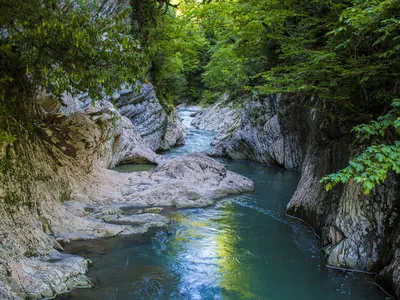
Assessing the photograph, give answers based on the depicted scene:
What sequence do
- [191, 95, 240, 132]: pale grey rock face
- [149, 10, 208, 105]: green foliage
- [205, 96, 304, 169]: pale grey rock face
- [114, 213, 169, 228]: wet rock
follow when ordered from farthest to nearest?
[191, 95, 240, 132]: pale grey rock face < [149, 10, 208, 105]: green foliage < [205, 96, 304, 169]: pale grey rock face < [114, 213, 169, 228]: wet rock

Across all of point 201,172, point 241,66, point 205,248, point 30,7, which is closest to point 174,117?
point 241,66

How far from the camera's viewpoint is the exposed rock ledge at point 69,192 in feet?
19.6

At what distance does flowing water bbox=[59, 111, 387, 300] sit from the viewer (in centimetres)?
634

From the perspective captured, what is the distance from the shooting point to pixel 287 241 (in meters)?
8.92

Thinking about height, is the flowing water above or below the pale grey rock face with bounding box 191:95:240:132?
below

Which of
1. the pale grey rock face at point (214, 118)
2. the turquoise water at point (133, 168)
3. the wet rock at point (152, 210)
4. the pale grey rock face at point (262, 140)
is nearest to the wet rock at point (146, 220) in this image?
the wet rock at point (152, 210)

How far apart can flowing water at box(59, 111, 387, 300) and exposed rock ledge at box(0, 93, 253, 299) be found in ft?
1.79

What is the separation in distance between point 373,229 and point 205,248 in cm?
355

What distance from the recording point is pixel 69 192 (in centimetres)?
1051

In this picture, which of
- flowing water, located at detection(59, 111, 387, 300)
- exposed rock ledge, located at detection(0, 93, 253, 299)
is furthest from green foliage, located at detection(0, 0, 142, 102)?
flowing water, located at detection(59, 111, 387, 300)

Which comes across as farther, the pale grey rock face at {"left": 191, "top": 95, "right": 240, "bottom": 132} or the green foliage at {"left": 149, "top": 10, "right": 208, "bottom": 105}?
the pale grey rock face at {"left": 191, "top": 95, "right": 240, "bottom": 132}

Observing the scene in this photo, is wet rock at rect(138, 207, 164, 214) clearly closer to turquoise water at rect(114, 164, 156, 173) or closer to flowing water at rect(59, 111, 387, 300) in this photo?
flowing water at rect(59, 111, 387, 300)

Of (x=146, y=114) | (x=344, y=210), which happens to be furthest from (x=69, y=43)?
(x=146, y=114)

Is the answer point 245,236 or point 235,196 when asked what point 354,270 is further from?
point 235,196
